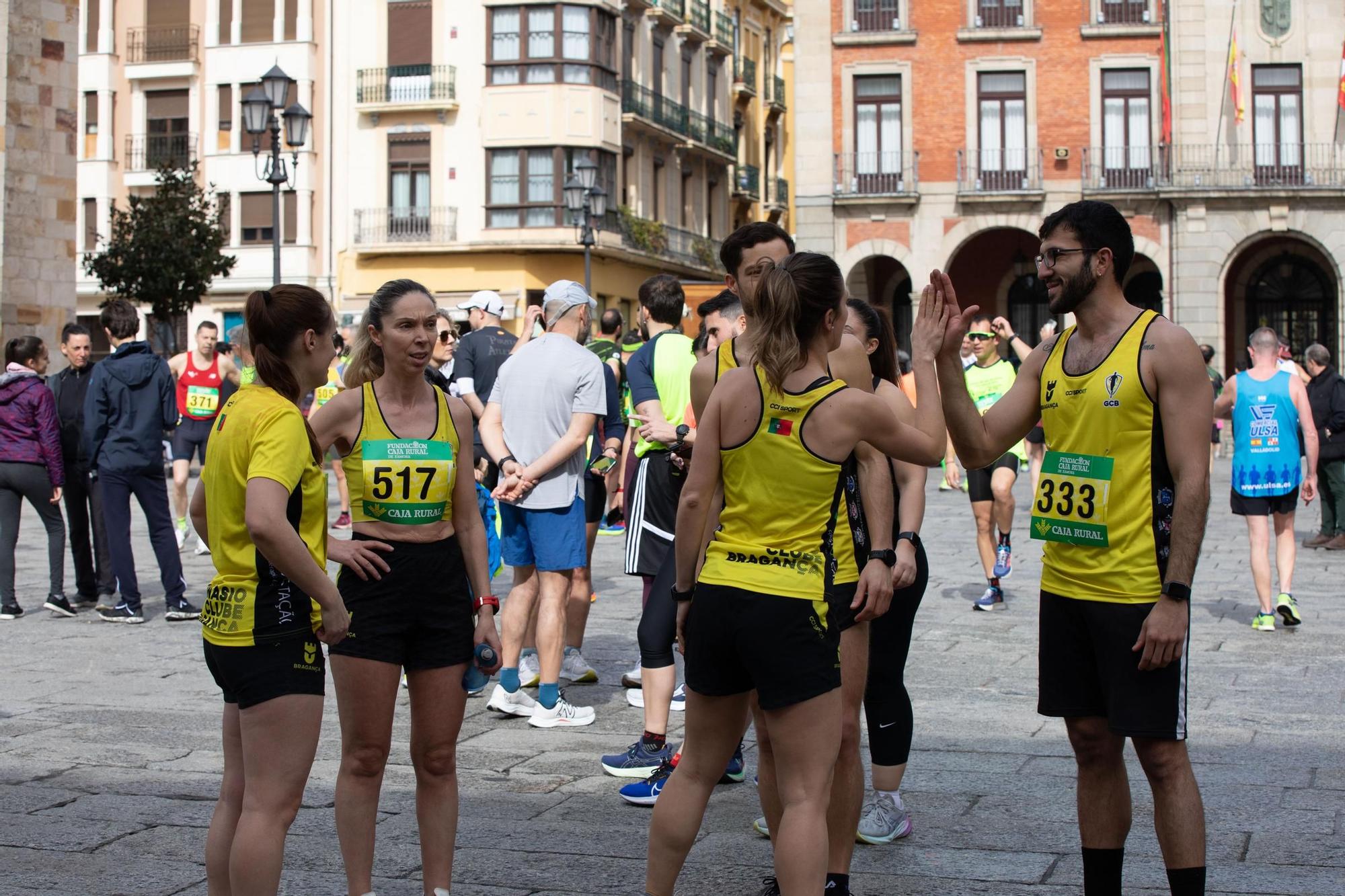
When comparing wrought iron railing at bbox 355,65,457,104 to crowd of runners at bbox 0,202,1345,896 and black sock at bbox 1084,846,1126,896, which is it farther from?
black sock at bbox 1084,846,1126,896

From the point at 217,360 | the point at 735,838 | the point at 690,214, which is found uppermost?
the point at 690,214

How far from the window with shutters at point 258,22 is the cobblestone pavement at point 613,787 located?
38.7 meters

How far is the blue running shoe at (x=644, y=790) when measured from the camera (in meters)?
5.94

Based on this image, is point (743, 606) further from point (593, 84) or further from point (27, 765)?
point (593, 84)

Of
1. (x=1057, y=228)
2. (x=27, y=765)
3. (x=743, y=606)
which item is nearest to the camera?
(x=743, y=606)

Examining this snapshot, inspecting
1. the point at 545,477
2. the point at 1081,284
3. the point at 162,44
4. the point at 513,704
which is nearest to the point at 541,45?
the point at 162,44

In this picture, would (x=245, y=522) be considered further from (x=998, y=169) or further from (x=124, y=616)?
(x=998, y=169)

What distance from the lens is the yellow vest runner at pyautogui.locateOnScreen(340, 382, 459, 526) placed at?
4.67 m

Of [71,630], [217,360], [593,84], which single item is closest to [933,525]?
[217,360]

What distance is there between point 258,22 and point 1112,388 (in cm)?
4513

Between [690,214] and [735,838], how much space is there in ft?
159

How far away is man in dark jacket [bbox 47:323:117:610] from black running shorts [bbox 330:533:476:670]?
7249 millimetres

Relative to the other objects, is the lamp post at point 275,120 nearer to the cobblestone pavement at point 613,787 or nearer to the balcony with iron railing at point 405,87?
the cobblestone pavement at point 613,787

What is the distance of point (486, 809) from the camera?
19.3 ft
